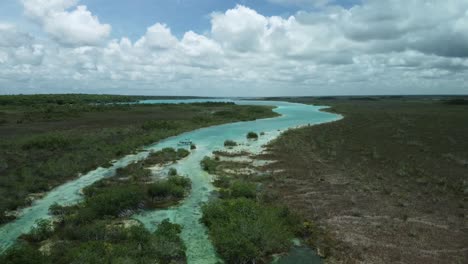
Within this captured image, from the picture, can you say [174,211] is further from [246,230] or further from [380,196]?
[380,196]

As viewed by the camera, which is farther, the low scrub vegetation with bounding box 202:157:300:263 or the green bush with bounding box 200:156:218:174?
the green bush with bounding box 200:156:218:174

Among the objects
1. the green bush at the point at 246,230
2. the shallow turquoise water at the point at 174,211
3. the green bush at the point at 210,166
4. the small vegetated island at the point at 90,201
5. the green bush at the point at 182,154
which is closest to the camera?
the small vegetated island at the point at 90,201

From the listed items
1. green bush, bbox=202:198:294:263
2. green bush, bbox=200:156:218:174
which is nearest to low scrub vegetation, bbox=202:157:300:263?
green bush, bbox=202:198:294:263

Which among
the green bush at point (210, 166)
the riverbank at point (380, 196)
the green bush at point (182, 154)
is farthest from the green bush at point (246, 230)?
the green bush at point (182, 154)

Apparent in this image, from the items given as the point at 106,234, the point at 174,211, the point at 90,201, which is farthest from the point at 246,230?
the point at 90,201

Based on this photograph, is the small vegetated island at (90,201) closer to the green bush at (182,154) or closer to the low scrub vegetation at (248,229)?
the green bush at (182,154)

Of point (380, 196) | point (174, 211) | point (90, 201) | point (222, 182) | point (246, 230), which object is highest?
point (246, 230)

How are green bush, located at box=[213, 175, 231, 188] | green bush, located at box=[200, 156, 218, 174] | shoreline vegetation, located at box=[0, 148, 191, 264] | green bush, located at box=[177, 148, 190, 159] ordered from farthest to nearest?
green bush, located at box=[177, 148, 190, 159]
green bush, located at box=[200, 156, 218, 174]
green bush, located at box=[213, 175, 231, 188]
shoreline vegetation, located at box=[0, 148, 191, 264]

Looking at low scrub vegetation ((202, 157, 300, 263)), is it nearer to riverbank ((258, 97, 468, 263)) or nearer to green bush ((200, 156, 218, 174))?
riverbank ((258, 97, 468, 263))
